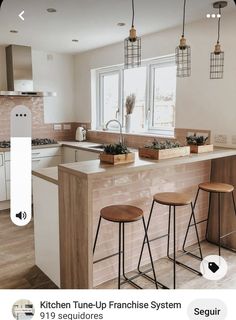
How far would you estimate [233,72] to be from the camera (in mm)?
2256

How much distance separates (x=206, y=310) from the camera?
2.33 ft

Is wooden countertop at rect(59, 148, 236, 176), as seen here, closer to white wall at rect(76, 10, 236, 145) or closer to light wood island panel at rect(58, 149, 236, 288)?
light wood island panel at rect(58, 149, 236, 288)

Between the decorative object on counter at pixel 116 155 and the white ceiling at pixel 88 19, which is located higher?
the white ceiling at pixel 88 19

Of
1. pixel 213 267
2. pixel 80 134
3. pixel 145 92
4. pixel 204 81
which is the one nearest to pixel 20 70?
pixel 80 134

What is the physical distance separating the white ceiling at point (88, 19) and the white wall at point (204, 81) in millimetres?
172

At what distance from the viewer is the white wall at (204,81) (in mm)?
2273

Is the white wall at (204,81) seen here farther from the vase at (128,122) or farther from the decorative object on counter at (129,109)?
the vase at (128,122)

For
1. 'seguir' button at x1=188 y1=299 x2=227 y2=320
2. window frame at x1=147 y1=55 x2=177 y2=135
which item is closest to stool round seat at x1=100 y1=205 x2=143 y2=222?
'seguir' button at x1=188 y1=299 x2=227 y2=320

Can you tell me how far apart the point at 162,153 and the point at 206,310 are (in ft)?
4.13

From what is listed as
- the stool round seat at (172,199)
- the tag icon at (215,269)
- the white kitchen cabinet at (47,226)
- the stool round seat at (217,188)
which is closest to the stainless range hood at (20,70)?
the white kitchen cabinet at (47,226)

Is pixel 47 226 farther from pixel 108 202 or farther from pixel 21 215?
pixel 21 215

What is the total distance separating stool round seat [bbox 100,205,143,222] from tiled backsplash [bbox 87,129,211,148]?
1196 millimetres

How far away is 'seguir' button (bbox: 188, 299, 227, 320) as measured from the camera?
71 cm

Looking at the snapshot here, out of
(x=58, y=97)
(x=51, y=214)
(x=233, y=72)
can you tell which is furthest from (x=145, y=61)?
(x=51, y=214)
